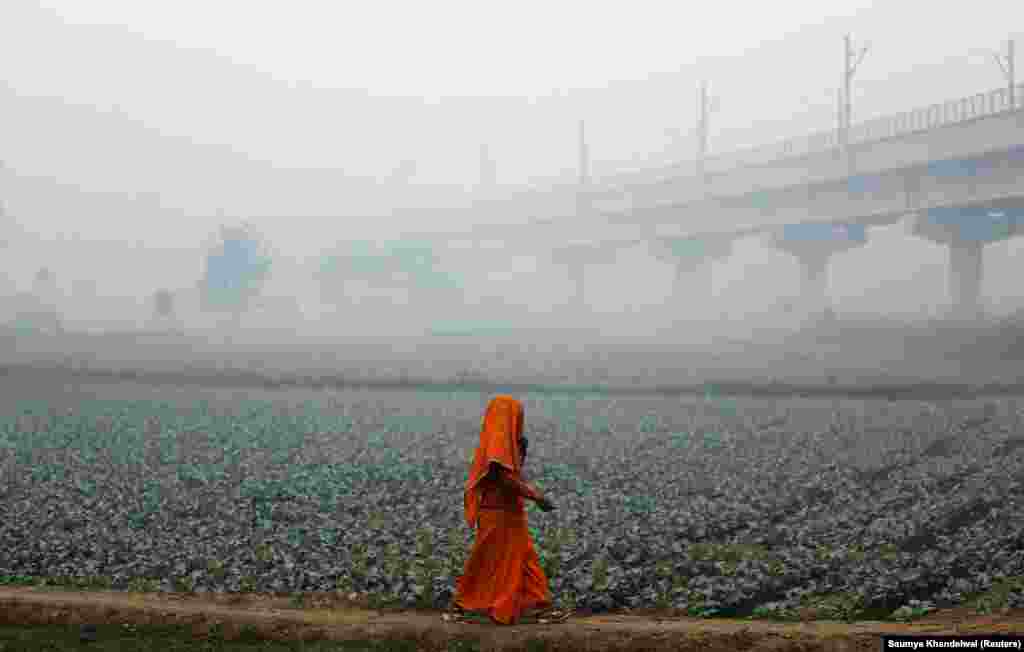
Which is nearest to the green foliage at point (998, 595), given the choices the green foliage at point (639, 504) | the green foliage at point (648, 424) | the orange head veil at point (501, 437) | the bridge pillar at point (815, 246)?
the orange head veil at point (501, 437)

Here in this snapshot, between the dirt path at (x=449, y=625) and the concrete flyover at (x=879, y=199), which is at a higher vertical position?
the concrete flyover at (x=879, y=199)

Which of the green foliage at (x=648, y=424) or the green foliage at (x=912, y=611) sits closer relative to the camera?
the green foliage at (x=912, y=611)

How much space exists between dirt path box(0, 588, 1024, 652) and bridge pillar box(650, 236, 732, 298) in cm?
6871

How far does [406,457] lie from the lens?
2525cm

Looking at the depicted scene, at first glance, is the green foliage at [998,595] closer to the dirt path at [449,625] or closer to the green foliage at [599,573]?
the dirt path at [449,625]

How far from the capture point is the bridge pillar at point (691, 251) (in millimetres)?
82750

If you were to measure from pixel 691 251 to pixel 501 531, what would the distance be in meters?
73.5

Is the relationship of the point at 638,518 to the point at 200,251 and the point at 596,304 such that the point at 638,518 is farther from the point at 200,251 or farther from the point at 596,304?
the point at 200,251

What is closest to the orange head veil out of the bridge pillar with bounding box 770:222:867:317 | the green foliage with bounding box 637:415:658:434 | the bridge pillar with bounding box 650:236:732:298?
the green foliage with bounding box 637:415:658:434

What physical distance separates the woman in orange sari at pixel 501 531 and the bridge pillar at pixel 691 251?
227 feet

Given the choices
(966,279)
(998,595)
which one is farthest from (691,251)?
(998,595)

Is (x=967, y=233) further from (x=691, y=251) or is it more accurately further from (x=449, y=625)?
(x=449, y=625)

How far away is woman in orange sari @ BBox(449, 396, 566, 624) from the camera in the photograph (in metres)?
11.8

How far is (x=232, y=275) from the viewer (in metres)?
90.5
